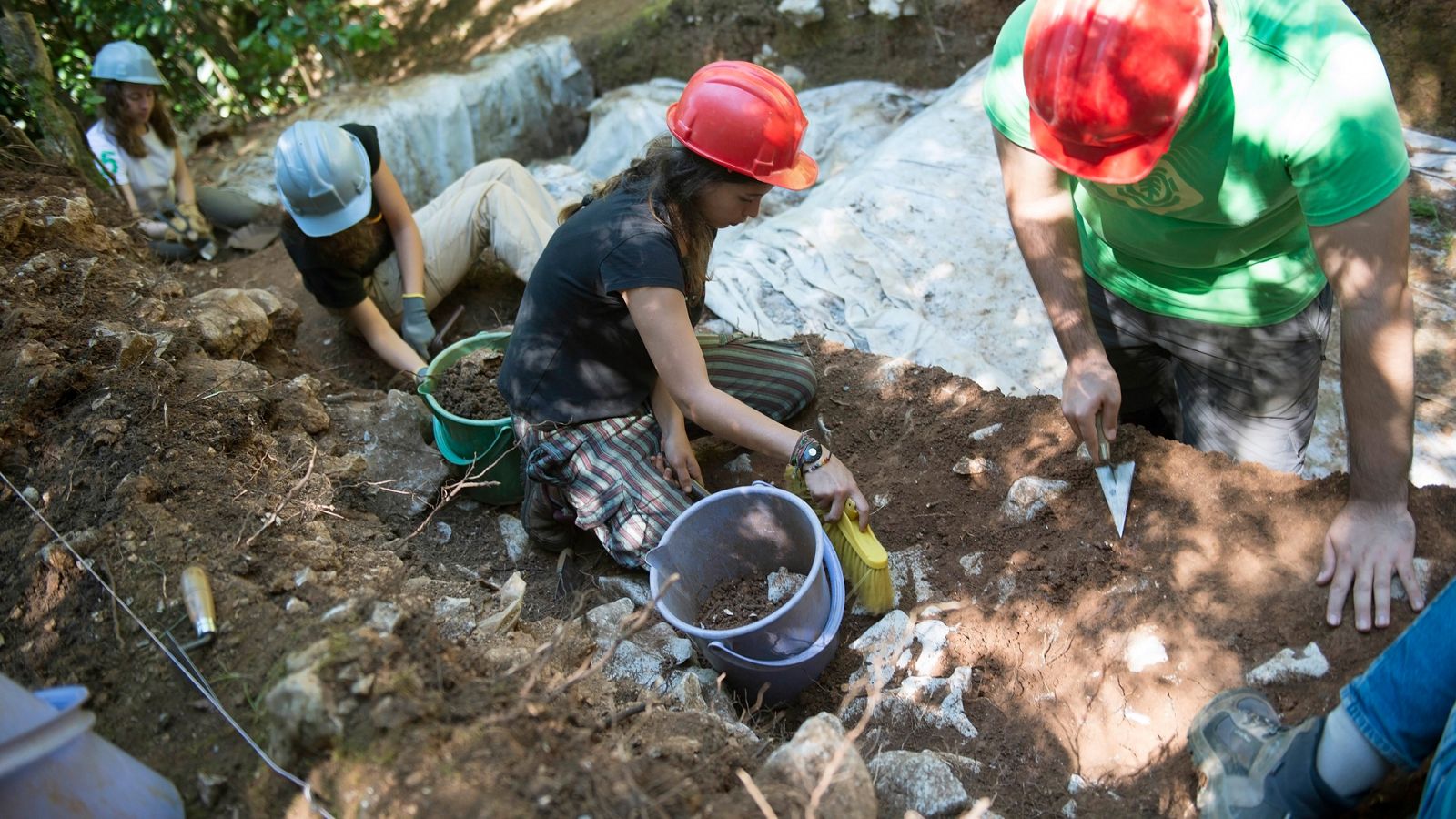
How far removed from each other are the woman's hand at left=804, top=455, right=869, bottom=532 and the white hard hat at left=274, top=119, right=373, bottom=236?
2.22 m

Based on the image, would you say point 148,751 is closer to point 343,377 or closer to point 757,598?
point 757,598

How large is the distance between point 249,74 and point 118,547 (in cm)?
518

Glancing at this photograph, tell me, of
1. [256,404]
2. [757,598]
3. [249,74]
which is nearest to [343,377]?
[256,404]

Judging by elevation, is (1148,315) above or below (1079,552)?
above

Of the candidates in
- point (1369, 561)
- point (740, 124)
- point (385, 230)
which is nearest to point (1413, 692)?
point (1369, 561)

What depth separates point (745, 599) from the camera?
7.73 feet

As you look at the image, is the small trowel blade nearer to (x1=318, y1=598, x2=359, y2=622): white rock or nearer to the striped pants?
the striped pants

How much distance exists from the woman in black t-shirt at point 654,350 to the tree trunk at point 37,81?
276 cm

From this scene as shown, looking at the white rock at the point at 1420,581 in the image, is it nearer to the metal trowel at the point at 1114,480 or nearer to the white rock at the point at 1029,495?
the metal trowel at the point at 1114,480

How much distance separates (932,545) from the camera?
7.97 ft

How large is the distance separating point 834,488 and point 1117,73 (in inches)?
41.3

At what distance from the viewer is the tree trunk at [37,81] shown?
407 centimetres

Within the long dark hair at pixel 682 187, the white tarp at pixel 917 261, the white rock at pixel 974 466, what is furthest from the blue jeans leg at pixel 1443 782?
the white tarp at pixel 917 261

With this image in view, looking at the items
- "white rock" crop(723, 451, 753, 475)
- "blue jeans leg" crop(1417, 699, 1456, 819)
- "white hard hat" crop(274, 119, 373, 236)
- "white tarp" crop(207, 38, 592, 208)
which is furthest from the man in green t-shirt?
"white tarp" crop(207, 38, 592, 208)
